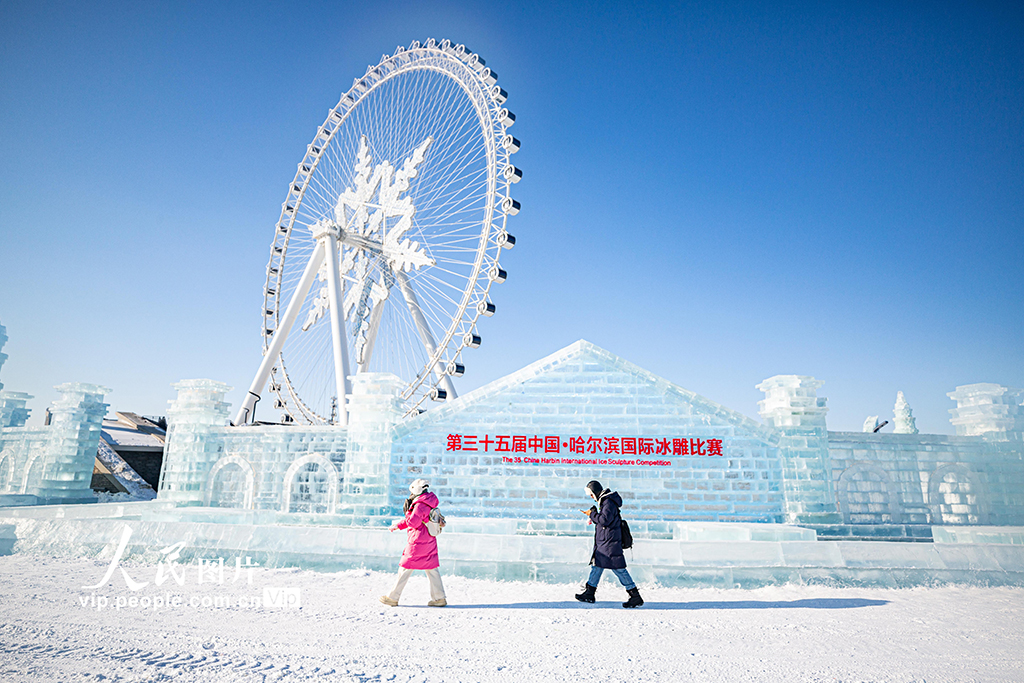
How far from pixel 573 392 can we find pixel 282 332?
14139mm

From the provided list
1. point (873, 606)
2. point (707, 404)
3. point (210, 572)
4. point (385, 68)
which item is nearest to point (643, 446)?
point (707, 404)

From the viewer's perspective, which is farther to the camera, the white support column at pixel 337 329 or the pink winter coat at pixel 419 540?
the white support column at pixel 337 329

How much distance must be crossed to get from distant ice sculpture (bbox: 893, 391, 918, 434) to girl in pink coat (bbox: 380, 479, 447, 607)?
2060 cm

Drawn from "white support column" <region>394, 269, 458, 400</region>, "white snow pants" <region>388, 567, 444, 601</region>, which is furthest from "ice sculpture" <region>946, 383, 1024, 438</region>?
"white support column" <region>394, 269, 458, 400</region>

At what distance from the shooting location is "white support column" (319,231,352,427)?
57.7ft

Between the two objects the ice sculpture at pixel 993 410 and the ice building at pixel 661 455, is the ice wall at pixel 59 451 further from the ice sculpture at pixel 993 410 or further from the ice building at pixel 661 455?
the ice sculpture at pixel 993 410

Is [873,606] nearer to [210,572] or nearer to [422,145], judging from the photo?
[210,572]

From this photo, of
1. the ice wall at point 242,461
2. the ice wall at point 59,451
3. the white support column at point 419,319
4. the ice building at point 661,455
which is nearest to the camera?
the ice building at point 661,455

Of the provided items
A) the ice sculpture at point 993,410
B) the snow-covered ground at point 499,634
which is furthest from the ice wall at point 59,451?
the ice sculpture at point 993,410

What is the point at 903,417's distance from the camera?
804 inches

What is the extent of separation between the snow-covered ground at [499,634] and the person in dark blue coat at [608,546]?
211mm

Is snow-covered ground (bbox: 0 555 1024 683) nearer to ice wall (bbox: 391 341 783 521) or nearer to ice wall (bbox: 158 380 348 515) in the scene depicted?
ice wall (bbox: 391 341 783 521)

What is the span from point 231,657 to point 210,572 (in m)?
4.11

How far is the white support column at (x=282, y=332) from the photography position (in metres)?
21.1
